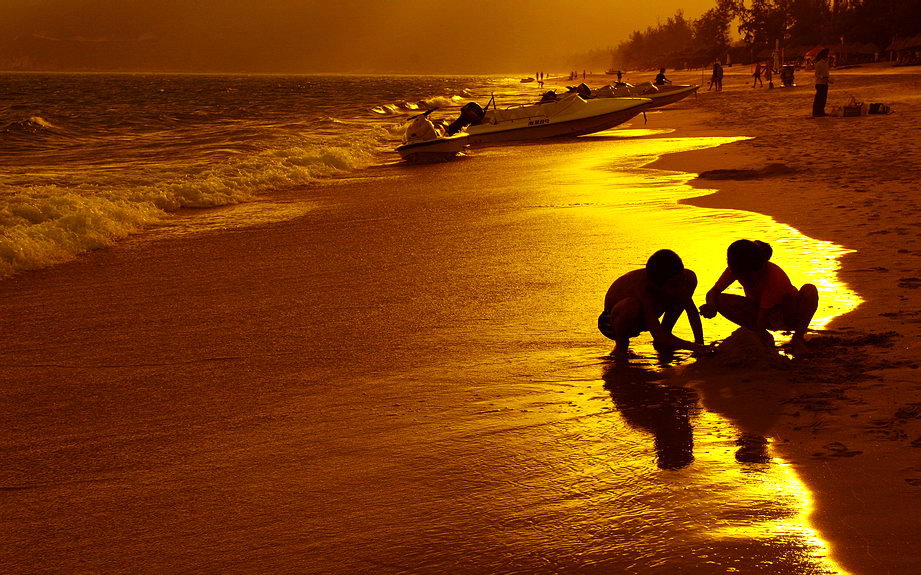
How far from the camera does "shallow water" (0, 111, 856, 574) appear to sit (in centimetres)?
358

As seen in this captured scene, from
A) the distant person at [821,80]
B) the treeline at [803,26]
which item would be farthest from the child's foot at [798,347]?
the treeline at [803,26]

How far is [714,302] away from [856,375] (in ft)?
3.15

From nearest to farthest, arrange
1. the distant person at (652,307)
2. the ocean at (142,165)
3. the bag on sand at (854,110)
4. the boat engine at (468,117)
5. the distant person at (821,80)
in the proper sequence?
the distant person at (652,307), the ocean at (142,165), the distant person at (821,80), the bag on sand at (854,110), the boat engine at (468,117)

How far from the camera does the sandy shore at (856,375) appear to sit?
359 cm

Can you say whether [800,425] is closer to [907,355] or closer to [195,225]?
[907,355]

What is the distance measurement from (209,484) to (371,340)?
2.37m

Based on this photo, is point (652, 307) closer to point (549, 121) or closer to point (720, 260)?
point (720, 260)

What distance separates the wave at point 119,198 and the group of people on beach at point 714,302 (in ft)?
23.0

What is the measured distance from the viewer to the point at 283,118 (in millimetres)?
43094

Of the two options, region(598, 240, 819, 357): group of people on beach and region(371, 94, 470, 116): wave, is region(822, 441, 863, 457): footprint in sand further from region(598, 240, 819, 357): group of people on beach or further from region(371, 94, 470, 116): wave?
region(371, 94, 470, 116): wave

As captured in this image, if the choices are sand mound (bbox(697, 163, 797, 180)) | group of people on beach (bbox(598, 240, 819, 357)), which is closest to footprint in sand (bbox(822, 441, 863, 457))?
group of people on beach (bbox(598, 240, 819, 357))

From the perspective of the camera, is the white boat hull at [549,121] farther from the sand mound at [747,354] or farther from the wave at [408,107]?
the wave at [408,107]

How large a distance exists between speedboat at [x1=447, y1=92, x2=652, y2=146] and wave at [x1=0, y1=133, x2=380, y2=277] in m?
3.01

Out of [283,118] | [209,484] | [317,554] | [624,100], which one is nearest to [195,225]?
[209,484]
